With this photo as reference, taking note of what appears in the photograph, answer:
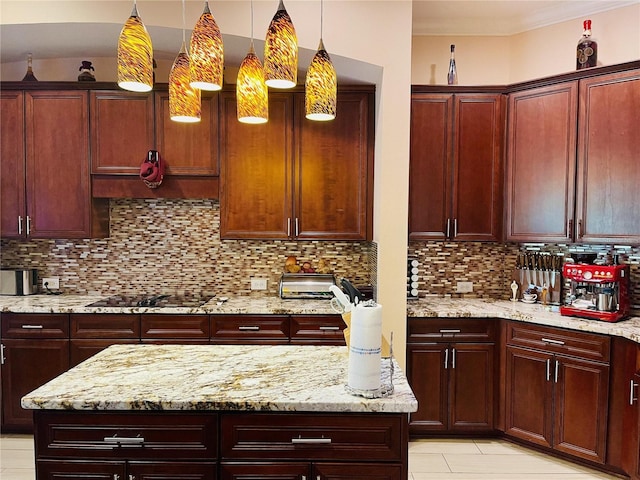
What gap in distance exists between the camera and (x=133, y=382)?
6.08ft

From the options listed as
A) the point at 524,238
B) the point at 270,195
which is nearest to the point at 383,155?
the point at 270,195

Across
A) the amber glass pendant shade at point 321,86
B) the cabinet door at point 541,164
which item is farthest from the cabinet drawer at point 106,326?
the cabinet door at point 541,164

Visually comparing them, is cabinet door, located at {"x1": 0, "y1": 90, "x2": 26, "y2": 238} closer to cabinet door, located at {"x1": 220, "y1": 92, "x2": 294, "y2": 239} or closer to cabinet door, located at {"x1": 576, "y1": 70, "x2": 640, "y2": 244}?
cabinet door, located at {"x1": 220, "y1": 92, "x2": 294, "y2": 239}

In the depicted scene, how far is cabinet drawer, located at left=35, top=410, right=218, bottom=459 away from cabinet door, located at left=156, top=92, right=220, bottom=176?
7.36 feet

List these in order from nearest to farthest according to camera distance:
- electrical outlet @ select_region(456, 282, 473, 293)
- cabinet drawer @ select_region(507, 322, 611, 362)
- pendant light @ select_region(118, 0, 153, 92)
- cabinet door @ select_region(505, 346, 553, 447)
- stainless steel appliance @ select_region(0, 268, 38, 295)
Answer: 1. pendant light @ select_region(118, 0, 153, 92)
2. cabinet drawer @ select_region(507, 322, 611, 362)
3. cabinet door @ select_region(505, 346, 553, 447)
4. stainless steel appliance @ select_region(0, 268, 38, 295)
5. electrical outlet @ select_region(456, 282, 473, 293)

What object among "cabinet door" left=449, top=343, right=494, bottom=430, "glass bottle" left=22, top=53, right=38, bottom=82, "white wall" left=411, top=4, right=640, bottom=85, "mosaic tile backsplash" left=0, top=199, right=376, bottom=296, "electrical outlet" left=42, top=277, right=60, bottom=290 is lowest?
"cabinet door" left=449, top=343, right=494, bottom=430

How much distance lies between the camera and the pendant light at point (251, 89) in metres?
1.74

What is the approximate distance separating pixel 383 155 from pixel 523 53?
5.34ft

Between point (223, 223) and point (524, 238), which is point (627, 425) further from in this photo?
point (223, 223)

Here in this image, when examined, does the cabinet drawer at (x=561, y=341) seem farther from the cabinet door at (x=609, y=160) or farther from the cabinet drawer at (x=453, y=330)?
the cabinet door at (x=609, y=160)

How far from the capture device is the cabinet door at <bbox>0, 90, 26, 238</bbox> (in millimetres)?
3621

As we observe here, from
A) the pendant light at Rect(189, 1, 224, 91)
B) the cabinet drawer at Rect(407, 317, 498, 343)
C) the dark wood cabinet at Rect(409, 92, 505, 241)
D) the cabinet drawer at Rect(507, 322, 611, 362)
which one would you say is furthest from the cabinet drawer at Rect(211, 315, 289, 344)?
the pendant light at Rect(189, 1, 224, 91)

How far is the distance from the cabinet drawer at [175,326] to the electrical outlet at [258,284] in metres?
0.67

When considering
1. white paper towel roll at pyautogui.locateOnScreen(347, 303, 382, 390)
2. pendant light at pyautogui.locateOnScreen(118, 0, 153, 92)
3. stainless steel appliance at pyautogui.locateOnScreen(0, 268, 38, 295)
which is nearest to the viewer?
pendant light at pyautogui.locateOnScreen(118, 0, 153, 92)
